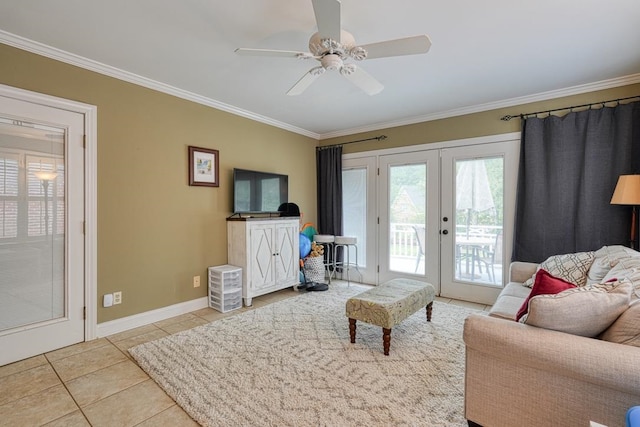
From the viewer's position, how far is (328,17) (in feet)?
5.46

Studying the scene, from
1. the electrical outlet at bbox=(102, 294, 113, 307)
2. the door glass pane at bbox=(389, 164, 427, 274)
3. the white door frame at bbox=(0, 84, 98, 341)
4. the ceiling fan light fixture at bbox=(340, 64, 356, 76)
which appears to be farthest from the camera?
the door glass pane at bbox=(389, 164, 427, 274)

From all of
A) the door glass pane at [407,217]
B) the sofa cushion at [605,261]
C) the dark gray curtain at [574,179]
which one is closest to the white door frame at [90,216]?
the door glass pane at [407,217]

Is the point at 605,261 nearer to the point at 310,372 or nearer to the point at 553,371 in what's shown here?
the point at 553,371

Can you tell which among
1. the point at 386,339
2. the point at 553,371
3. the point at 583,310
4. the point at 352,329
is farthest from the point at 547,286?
the point at 352,329

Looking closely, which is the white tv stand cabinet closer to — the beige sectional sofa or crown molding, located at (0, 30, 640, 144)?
crown molding, located at (0, 30, 640, 144)

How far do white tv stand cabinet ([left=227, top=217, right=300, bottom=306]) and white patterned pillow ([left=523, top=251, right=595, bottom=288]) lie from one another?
2.80 meters

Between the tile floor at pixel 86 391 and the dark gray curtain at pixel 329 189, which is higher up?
the dark gray curtain at pixel 329 189

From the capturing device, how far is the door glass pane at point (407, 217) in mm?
4320

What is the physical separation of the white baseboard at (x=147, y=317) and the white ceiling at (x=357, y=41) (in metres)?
2.40

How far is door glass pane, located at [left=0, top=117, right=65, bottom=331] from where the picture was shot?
2346mm

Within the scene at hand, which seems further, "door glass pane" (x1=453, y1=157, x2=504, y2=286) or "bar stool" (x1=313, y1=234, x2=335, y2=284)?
"bar stool" (x1=313, y1=234, x2=335, y2=284)

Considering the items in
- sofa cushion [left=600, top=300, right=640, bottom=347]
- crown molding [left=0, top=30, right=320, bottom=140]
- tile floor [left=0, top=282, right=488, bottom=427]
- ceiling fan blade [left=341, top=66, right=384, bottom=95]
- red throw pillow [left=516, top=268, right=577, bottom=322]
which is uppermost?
crown molding [left=0, top=30, right=320, bottom=140]

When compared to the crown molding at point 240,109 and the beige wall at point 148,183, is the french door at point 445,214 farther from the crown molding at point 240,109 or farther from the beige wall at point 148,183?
the beige wall at point 148,183

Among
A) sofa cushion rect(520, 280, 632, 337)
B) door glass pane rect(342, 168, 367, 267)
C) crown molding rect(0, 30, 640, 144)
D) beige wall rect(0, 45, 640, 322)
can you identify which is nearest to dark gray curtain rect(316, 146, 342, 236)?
door glass pane rect(342, 168, 367, 267)
